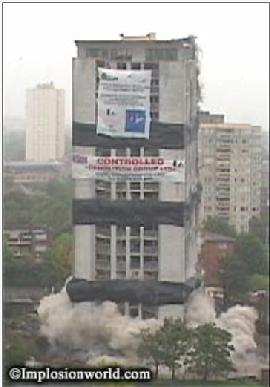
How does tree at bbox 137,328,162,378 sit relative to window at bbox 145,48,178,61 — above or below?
below

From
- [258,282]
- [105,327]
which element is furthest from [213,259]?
[105,327]

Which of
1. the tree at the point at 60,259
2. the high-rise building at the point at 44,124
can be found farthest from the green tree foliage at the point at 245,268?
the high-rise building at the point at 44,124

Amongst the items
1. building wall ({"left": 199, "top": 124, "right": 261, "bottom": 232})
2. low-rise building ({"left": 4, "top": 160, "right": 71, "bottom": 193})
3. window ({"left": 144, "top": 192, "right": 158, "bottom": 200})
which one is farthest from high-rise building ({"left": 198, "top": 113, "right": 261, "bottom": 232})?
low-rise building ({"left": 4, "top": 160, "right": 71, "bottom": 193})

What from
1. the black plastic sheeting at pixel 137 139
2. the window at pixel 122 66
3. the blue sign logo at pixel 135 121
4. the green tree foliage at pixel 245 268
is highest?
the window at pixel 122 66

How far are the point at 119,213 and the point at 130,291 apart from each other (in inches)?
8.3

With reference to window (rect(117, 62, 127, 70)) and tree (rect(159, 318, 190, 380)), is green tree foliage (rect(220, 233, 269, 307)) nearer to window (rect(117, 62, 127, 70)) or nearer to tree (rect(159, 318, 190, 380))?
tree (rect(159, 318, 190, 380))

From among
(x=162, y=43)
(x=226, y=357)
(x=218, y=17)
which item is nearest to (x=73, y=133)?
(x=162, y=43)

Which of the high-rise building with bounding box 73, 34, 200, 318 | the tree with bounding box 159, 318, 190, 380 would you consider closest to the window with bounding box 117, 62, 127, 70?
the high-rise building with bounding box 73, 34, 200, 318

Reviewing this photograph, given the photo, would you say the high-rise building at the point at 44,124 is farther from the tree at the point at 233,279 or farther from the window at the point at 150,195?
the tree at the point at 233,279

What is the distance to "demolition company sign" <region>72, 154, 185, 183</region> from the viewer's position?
2.56 metres

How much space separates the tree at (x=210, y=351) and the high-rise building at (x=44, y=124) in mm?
610

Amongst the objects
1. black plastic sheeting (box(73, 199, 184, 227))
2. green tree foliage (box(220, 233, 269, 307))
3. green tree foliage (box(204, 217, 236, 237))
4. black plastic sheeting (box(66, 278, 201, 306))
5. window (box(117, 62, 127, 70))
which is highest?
window (box(117, 62, 127, 70))

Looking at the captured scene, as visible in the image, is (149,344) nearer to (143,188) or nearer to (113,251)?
(113,251)

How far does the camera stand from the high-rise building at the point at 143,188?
254 centimetres
